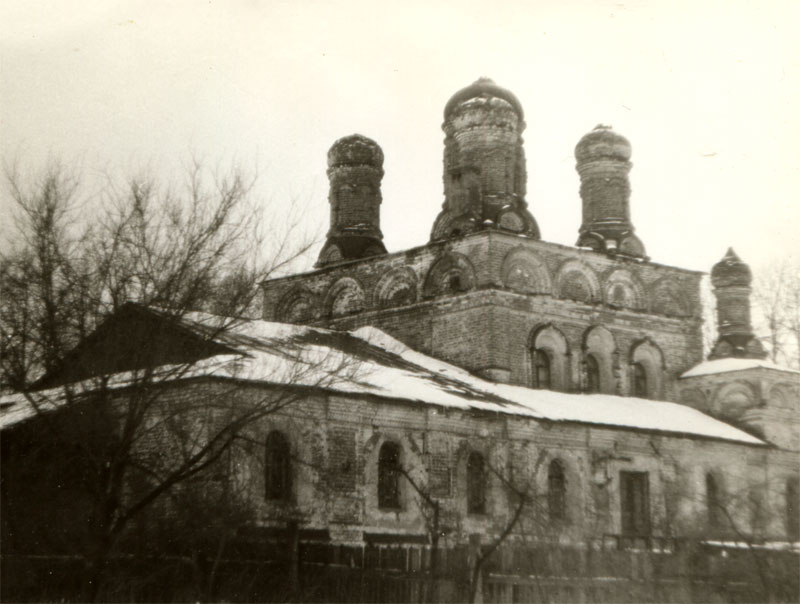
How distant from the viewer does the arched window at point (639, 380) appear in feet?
89.8

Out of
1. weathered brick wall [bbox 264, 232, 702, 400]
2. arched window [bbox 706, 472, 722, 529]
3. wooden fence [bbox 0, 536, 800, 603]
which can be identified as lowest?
wooden fence [bbox 0, 536, 800, 603]

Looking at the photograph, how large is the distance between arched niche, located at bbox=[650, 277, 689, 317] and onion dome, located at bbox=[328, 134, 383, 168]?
22.3 ft

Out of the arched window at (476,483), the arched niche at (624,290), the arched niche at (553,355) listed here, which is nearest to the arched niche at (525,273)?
the arched niche at (553,355)

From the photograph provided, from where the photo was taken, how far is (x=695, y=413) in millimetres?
26906

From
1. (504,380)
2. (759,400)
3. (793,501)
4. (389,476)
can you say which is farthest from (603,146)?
(389,476)

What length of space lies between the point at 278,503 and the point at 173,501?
13.6 ft

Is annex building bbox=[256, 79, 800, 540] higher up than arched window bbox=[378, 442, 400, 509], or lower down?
higher up

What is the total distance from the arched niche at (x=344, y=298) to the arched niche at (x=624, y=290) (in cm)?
522

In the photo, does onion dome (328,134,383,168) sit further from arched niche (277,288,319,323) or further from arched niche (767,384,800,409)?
arched niche (767,384,800,409)

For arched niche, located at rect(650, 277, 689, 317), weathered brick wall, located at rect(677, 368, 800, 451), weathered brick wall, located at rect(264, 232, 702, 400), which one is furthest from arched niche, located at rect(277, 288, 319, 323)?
weathered brick wall, located at rect(677, 368, 800, 451)

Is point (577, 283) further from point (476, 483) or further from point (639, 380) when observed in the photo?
point (476, 483)

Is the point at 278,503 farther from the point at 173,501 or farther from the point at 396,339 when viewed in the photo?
the point at 396,339

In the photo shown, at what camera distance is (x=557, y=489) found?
22.8 metres

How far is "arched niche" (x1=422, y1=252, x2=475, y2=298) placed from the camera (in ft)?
83.8
